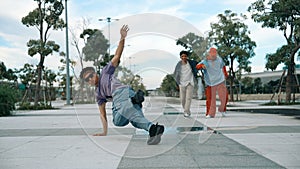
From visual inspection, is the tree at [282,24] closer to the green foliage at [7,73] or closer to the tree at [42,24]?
the tree at [42,24]

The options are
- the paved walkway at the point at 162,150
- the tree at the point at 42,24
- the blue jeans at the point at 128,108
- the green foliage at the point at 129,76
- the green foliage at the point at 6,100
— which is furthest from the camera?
the tree at the point at 42,24

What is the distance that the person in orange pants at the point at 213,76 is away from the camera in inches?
376

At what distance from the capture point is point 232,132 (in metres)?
7.34

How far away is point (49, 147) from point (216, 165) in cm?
289

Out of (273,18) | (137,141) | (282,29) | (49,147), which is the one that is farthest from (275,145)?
(282,29)

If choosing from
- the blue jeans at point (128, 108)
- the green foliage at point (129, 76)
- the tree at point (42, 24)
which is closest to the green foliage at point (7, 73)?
the tree at point (42, 24)

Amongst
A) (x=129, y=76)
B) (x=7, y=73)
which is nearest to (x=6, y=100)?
(x=129, y=76)

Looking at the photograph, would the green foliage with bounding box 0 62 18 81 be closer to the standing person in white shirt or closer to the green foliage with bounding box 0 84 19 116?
the green foliage with bounding box 0 84 19 116

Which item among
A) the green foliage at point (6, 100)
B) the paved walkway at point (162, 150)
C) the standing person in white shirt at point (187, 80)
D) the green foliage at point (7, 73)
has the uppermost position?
the green foliage at point (7, 73)

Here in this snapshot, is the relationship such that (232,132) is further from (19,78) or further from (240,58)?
(19,78)

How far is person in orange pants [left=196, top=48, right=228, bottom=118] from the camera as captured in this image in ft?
31.3

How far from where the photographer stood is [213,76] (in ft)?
32.9

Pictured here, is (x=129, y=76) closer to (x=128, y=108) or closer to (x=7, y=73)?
(x=128, y=108)

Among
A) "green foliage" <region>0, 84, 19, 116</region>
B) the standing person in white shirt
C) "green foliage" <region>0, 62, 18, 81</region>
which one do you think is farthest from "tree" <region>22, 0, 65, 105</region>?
"green foliage" <region>0, 62, 18, 81</region>
